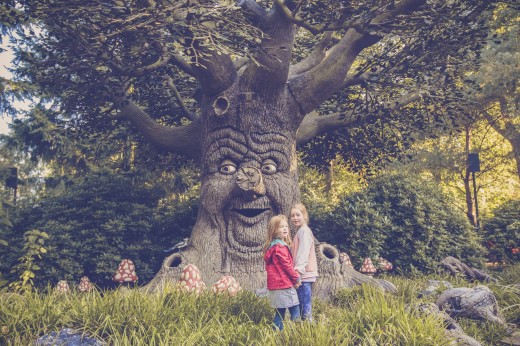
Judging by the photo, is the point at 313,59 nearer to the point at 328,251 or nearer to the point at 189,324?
the point at 328,251

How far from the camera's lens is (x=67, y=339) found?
3.96 m

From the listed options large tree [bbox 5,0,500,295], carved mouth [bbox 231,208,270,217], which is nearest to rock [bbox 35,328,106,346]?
large tree [bbox 5,0,500,295]

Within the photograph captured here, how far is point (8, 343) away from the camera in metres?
3.84

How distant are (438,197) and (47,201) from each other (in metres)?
9.62

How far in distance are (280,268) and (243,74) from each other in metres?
4.34

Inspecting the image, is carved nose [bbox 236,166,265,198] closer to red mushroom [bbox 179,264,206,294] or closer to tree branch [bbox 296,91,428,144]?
red mushroom [bbox 179,264,206,294]

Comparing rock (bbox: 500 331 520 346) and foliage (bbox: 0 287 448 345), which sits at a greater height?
foliage (bbox: 0 287 448 345)

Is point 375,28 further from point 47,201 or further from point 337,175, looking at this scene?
point 337,175

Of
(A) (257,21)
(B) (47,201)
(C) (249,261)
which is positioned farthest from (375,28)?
(B) (47,201)

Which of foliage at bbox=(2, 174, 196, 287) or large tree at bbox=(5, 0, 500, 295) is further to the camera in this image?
foliage at bbox=(2, 174, 196, 287)

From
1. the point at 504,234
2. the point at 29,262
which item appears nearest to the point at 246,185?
the point at 29,262

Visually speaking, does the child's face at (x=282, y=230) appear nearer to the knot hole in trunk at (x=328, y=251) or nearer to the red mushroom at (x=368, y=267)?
the knot hole in trunk at (x=328, y=251)

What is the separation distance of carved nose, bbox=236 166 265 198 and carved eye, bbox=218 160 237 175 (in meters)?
0.32

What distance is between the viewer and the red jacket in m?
4.80
